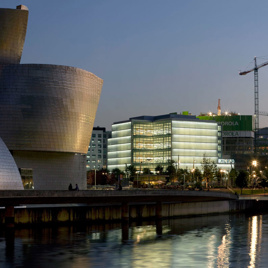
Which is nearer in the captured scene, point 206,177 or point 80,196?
point 80,196

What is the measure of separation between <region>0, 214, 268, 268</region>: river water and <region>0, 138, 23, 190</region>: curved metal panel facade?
5.49m

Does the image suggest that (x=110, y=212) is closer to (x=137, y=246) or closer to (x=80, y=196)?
(x=80, y=196)

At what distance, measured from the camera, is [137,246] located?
50.5 m

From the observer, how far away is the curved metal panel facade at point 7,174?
208 feet

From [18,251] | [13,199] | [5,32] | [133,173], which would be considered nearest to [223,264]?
[18,251]

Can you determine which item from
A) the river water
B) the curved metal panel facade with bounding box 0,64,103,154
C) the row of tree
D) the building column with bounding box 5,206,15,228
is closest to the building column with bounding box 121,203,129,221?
the river water

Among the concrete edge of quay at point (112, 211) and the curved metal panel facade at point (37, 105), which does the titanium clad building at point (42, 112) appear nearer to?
the curved metal panel facade at point (37, 105)

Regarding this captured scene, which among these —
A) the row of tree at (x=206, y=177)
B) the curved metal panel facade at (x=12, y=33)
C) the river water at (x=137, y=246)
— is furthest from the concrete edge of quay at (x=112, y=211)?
the row of tree at (x=206, y=177)

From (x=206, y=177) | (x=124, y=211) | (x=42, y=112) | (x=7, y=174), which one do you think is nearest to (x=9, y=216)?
(x=7, y=174)

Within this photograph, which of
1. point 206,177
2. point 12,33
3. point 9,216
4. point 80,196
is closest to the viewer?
point 80,196

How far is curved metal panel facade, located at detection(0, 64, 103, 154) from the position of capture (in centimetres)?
8369

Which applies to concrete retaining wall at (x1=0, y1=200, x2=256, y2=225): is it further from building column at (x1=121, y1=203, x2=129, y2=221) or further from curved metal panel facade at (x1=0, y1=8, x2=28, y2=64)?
curved metal panel facade at (x1=0, y1=8, x2=28, y2=64)

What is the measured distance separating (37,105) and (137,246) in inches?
1560

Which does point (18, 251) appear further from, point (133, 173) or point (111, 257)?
point (133, 173)
